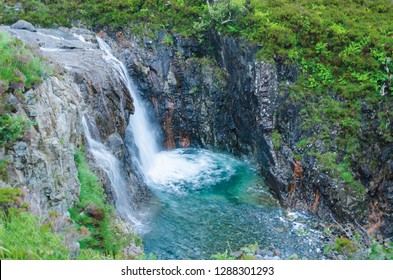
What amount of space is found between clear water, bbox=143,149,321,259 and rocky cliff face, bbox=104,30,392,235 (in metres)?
1.19

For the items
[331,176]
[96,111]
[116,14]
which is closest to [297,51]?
[331,176]

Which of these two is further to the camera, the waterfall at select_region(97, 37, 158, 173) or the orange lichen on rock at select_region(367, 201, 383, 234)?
A: the waterfall at select_region(97, 37, 158, 173)

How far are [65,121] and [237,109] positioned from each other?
1124 centimetres

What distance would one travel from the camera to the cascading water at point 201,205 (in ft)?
39.6

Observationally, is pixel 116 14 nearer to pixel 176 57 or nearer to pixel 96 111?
pixel 176 57

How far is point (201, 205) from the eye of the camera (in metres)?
14.7

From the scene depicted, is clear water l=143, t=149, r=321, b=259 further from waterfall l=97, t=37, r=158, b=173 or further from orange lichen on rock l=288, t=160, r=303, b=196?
orange lichen on rock l=288, t=160, r=303, b=196

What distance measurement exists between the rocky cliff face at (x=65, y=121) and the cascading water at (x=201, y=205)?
1084 mm

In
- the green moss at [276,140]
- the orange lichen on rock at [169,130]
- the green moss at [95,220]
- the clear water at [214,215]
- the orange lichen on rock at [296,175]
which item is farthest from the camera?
the orange lichen on rock at [169,130]

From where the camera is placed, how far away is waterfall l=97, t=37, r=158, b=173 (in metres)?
17.0

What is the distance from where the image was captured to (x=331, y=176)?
45.7ft

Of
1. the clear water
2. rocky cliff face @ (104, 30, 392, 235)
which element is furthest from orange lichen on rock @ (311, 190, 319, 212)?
the clear water

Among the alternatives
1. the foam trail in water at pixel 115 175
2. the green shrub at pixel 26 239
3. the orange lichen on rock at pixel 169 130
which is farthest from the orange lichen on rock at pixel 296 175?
the green shrub at pixel 26 239

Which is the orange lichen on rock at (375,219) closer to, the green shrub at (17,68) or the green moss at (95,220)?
the green moss at (95,220)
